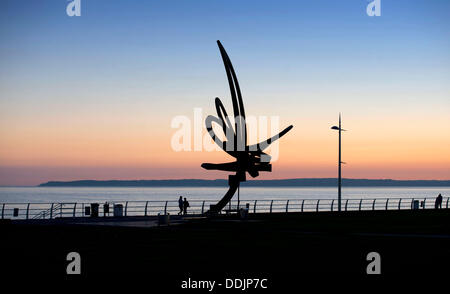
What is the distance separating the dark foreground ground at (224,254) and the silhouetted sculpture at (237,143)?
854 cm

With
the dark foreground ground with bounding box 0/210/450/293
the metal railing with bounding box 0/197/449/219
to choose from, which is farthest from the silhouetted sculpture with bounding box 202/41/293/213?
the dark foreground ground with bounding box 0/210/450/293

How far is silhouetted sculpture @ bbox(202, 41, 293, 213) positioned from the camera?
136 feet

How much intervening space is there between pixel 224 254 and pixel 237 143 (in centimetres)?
2054

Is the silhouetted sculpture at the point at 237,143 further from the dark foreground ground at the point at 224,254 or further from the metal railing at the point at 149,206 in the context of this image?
the dark foreground ground at the point at 224,254

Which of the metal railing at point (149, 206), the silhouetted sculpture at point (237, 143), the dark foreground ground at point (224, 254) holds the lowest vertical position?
the metal railing at point (149, 206)

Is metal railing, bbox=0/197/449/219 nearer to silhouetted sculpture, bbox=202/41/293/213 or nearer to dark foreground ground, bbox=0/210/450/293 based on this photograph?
silhouetted sculpture, bbox=202/41/293/213

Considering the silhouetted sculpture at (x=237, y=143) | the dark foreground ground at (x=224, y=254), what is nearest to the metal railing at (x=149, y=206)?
the silhouetted sculpture at (x=237, y=143)

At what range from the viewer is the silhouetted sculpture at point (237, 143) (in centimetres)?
4150

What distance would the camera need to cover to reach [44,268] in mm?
17828
